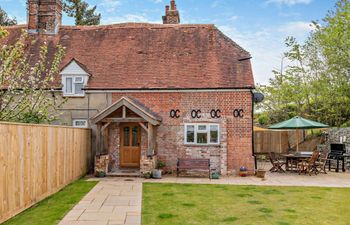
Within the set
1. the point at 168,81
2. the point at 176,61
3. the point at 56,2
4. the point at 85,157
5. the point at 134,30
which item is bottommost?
the point at 85,157

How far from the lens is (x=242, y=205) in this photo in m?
8.70

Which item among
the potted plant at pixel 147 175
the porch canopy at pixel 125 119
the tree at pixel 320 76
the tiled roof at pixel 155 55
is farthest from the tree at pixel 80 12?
the potted plant at pixel 147 175

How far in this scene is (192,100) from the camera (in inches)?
590

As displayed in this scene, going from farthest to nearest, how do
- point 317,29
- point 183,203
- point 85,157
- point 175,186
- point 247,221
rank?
1. point 317,29
2. point 85,157
3. point 175,186
4. point 183,203
5. point 247,221

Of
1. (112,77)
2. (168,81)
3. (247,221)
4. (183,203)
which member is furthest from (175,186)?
(112,77)

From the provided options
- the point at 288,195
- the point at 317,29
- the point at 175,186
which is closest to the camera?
the point at 288,195

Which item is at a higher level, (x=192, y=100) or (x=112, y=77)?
(x=112, y=77)

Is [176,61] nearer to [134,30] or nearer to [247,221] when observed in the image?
[134,30]

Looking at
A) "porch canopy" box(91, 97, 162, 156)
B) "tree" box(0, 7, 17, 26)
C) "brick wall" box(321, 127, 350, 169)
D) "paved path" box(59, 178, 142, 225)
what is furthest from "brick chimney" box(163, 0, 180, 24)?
"tree" box(0, 7, 17, 26)

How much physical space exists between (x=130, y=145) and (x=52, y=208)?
294 inches

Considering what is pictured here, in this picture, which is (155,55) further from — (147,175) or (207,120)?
(147,175)

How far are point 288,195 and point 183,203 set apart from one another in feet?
11.9

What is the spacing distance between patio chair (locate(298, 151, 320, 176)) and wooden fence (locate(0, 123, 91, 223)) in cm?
1018

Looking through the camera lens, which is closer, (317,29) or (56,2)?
(56,2)
